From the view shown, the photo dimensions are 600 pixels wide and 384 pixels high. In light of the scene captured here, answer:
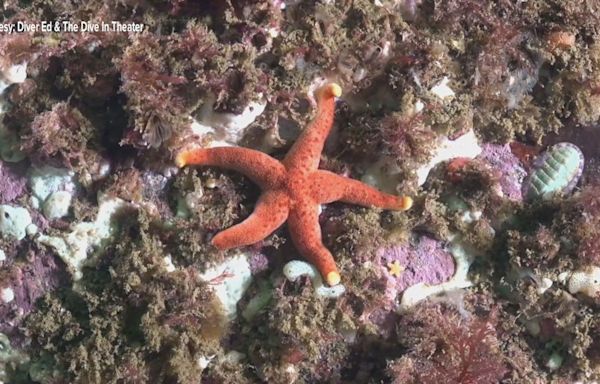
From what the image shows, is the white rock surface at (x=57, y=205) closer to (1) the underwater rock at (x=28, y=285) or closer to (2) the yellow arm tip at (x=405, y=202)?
(1) the underwater rock at (x=28, y=285)

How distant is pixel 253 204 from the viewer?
4.86 m

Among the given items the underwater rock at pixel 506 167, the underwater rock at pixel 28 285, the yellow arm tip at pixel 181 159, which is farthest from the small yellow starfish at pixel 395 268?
the underwater rock at pixel 28 285

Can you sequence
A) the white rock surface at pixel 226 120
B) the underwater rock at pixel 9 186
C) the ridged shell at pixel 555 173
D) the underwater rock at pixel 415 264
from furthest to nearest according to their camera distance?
the ridged shell at pixel 555 173, the underwater rock at pixel 415 264, the underwater rock at pixel 9 186, the white rock surface at pixel 226 120

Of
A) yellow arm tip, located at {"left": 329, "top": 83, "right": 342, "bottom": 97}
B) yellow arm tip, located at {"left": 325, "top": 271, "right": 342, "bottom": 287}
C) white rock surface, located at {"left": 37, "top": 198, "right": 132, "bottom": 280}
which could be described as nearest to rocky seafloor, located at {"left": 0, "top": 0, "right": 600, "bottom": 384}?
white rock surface, located at {"left": 37, "top": 198, "right": 132, "bottom": 280}

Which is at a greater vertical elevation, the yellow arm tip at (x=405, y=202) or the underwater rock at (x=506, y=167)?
the yellow arm tip at (x=405, y=202)

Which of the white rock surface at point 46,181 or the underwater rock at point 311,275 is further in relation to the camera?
the white rock surface at point 46,181

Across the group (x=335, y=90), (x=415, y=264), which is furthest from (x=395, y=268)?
(x=335, y=90)

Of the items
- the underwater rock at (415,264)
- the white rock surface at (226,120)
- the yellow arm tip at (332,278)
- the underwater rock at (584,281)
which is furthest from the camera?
the underwater rock at (584,281)

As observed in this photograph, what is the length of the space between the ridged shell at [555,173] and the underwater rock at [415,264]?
88 centimetres

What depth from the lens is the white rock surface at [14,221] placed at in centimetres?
481

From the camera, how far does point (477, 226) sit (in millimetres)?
5086

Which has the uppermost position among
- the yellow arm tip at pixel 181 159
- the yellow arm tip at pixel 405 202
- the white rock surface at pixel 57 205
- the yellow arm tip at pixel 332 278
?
the yellow arm tip at pixel 181 159

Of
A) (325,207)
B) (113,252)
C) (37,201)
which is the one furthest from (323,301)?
(37,201)

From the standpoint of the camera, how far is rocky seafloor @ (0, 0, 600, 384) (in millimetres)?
4691
